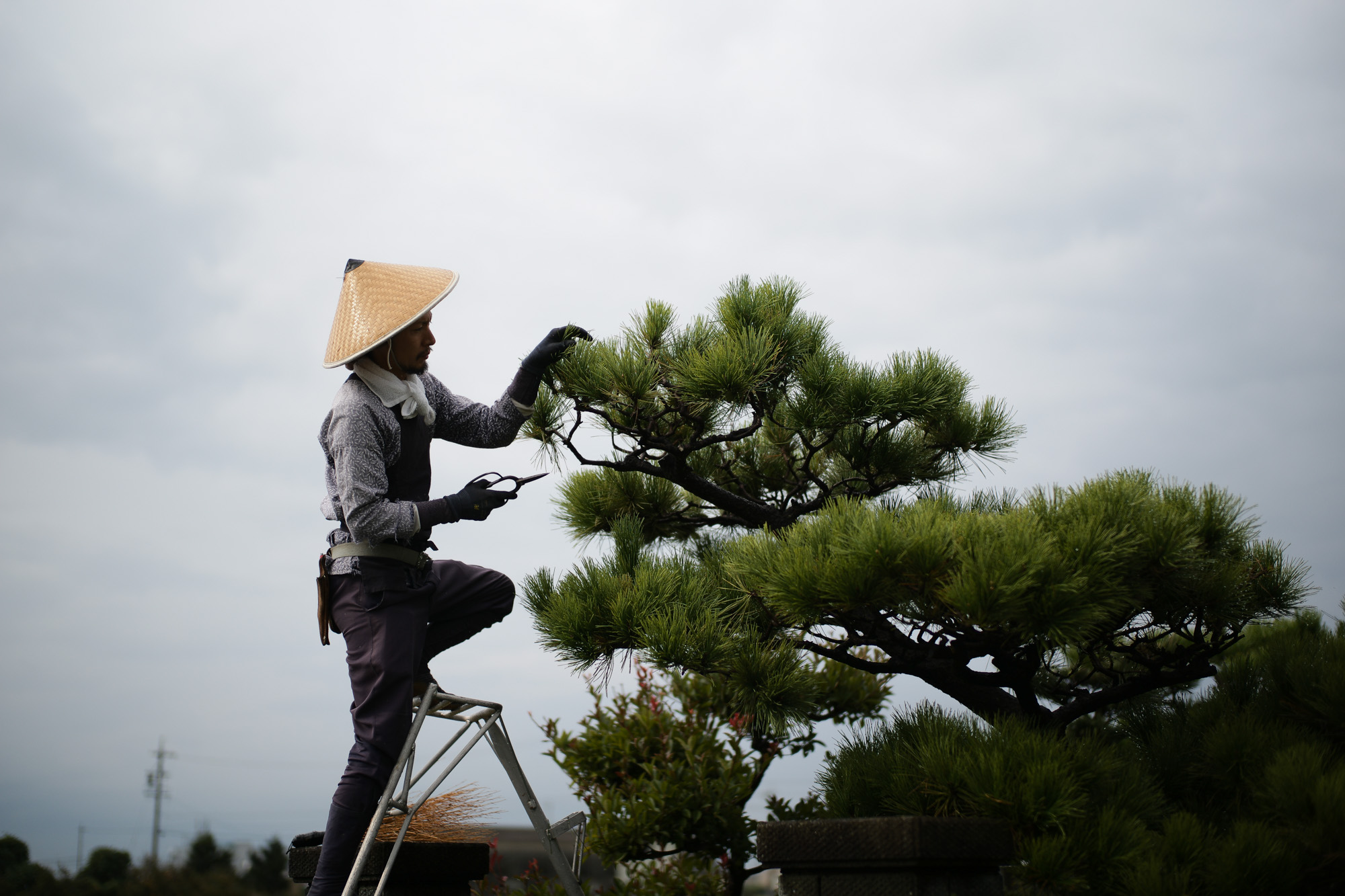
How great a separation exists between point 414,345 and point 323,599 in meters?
0.54

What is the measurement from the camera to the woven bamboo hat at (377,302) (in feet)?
5.92

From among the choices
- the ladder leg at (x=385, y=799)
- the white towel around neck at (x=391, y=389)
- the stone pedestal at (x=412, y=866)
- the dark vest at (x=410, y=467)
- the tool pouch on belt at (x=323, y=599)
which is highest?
the white towel around neck at (x=391, y=389)

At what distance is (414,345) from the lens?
1.89 meters

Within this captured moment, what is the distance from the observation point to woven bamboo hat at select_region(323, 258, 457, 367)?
5.92 feet

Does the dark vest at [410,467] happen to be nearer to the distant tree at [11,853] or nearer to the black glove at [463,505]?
the black glove at [463,505]

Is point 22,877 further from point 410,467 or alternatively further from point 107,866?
point 410,467

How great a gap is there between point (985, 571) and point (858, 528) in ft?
0.85

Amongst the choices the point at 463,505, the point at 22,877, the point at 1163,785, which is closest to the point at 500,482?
the point at 463,505

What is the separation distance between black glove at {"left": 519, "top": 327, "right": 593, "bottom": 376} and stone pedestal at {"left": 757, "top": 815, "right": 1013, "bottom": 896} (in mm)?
1139

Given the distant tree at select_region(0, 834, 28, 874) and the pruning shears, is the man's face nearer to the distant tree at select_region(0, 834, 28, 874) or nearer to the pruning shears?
the pruning shears

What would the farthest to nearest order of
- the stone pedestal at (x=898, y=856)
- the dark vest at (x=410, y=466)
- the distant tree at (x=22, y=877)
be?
the distant tree at (x=22, y=877)
the dark vest at (x=410, y=466)
the stone pedestal at (x=898, y=856)

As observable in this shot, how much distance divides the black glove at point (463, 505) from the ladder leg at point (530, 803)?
1.37 ft

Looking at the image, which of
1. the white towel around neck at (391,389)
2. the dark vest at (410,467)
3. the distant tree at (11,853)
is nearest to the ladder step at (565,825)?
the dark vest at (410,467)

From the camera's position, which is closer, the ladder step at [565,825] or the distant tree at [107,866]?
the ladder step at [565,825]
